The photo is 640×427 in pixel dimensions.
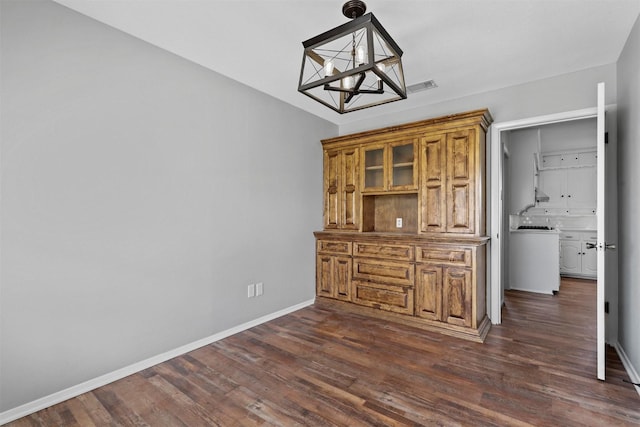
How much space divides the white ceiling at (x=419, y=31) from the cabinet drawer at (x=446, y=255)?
5.83 feet

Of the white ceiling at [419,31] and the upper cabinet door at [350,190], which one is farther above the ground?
the white ceiling at [419,31]

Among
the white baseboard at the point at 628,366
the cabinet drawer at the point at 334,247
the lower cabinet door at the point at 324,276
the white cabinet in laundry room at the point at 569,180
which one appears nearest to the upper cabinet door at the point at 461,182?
the cabinet drawer at the point at 334,247

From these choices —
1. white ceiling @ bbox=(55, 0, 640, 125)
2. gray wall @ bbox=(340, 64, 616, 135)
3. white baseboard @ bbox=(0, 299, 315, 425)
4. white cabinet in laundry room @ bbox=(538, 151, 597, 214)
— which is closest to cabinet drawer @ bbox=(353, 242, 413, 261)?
white baseboard @ bbox=(0, 299, 315, 425)

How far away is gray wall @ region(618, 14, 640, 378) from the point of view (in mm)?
2229

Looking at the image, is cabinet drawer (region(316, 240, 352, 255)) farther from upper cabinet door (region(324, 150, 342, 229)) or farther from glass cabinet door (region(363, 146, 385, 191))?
glass cabinet door (region(363, 146, 385, 191))

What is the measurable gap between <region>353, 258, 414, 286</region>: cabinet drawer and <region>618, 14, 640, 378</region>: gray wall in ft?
5.70

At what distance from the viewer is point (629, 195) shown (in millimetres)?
2428

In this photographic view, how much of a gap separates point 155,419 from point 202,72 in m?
2.81

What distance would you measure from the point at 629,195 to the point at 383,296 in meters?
2.35

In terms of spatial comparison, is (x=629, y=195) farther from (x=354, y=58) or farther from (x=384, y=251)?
(x=354, y=58)

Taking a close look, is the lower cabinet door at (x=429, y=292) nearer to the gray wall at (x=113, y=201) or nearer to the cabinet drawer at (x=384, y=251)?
the cabinet drawer at (x=384, y=251)

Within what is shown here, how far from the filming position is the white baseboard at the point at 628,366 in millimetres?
2188

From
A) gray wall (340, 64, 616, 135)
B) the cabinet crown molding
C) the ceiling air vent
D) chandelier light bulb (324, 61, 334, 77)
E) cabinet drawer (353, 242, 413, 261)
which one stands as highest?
the ceiling air vent

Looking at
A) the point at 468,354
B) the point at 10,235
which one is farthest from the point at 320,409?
the point at 10,235
